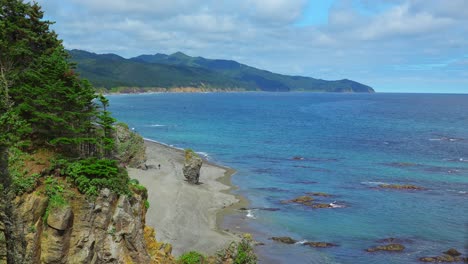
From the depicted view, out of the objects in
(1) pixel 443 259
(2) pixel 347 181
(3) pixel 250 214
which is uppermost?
(2) pixel 347 181

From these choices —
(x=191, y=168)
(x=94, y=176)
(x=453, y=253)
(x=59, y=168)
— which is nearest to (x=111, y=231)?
(x=94, y=176)

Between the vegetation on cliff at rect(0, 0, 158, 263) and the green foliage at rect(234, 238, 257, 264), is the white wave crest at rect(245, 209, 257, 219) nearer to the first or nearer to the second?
the green foliage at rect(234, 238, 257, 264)

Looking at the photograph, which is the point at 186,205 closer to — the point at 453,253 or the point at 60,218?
the point at 453,253

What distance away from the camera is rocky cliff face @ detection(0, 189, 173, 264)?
20.2 meters

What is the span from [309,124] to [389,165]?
2977 inches

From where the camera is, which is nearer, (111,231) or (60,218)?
(60,218)

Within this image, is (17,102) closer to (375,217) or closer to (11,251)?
(11,251)

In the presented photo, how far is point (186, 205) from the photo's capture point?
49.8 m

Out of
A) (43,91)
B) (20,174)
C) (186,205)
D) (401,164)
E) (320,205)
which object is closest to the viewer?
(20,174)

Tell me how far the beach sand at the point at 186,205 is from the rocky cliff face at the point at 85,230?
14603 mm

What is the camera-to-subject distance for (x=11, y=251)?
1559 cm

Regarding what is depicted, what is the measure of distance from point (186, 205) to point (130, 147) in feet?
51.4

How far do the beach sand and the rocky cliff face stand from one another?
1460cm

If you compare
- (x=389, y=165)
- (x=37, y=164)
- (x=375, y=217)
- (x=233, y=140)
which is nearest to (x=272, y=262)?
(x=375, y=217)
